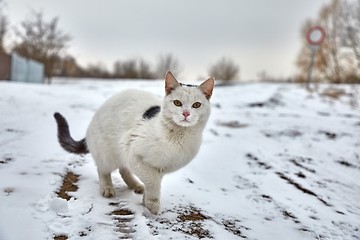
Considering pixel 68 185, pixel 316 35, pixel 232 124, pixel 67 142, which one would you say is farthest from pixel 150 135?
pixel 316 35

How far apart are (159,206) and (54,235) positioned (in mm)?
754

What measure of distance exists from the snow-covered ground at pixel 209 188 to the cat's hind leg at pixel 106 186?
0.06 metres

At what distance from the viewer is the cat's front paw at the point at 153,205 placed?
6.78 feet

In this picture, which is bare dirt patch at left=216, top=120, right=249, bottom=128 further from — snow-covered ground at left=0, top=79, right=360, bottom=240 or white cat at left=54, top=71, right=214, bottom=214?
white cat at left=54, top=71, right=214, bottom=214

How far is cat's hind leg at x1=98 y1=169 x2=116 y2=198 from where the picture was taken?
91.5 inches

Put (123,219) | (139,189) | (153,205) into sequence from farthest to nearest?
(139,189)
(153,205)
(123,219)

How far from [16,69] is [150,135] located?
56.1ft

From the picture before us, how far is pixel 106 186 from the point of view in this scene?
7.75 ft

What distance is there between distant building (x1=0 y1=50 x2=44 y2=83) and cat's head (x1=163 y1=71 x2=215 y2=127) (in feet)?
50.0

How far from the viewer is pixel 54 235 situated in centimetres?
160

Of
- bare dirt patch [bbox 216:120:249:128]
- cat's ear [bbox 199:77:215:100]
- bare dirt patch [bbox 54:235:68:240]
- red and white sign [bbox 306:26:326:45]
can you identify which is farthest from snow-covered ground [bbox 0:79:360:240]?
red and white sign [bbox 306:26:326:45]

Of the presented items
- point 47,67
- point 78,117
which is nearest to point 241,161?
point 78,117

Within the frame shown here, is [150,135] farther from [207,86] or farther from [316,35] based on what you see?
[316,35]

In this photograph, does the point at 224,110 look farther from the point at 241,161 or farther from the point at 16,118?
the point at 16,118
